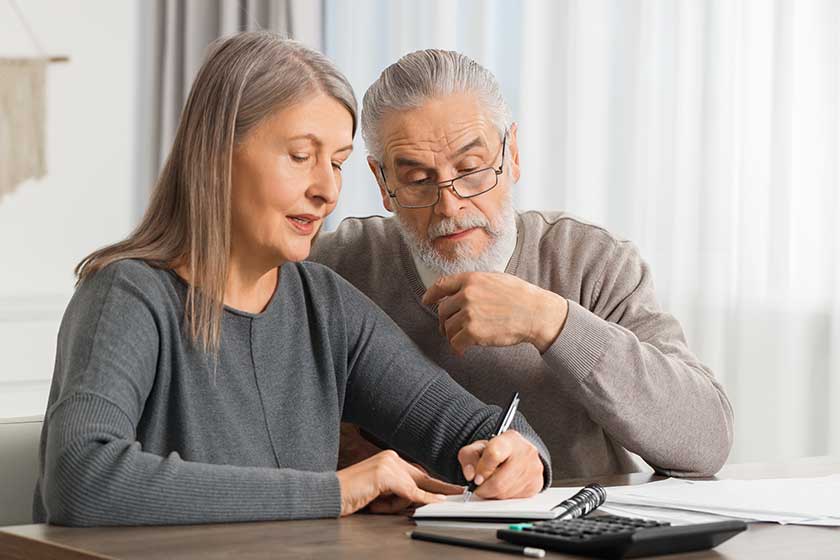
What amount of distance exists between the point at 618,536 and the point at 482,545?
149 mm

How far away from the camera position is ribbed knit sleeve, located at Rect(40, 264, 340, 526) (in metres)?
1.29

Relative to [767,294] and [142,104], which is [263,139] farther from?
[142,104]

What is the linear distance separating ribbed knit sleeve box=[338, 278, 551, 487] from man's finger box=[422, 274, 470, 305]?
0.07m

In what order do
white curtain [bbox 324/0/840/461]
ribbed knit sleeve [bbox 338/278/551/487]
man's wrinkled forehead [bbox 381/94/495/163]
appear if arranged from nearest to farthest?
1. ribbed knit sleeve [bbox 338/278/551/487]
2. man's wrinkled forehead [bbox 381/94/495/163]
3. white curtain [bbox 324/0/840/461]

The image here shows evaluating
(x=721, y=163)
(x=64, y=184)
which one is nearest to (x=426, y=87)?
(x=721, y=163)

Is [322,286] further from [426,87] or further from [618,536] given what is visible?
[618,536]

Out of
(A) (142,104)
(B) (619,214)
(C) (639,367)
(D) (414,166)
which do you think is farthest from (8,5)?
(C) (639,367)

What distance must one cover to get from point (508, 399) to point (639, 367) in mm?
329

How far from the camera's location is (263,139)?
1674 millimetres

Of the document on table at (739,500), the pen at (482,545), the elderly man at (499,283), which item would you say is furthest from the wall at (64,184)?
the pen at (482,545)

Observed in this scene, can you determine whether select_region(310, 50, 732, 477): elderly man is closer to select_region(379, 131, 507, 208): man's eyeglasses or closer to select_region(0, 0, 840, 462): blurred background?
select_region(379, 131, 507, 208): man's eyeglasses

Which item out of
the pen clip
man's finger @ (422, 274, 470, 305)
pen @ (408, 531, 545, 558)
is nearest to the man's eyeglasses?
man's finger @ (422, 274, 470, 305)

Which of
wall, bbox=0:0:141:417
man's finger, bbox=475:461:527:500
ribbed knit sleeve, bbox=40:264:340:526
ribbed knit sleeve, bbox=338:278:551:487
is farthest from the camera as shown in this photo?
wall, bbox=0:0:141:417

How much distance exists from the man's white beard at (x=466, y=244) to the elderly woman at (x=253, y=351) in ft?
0.83
